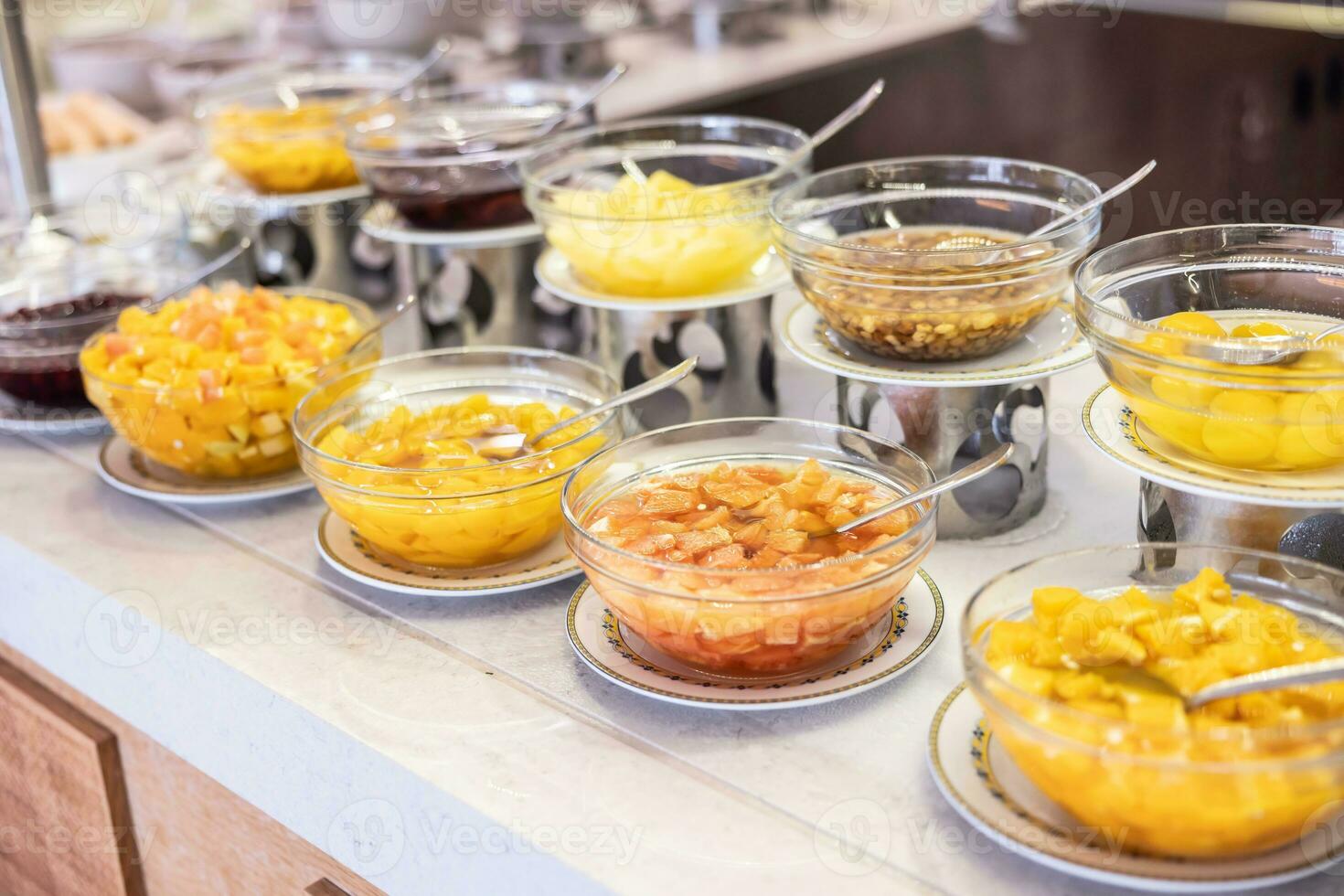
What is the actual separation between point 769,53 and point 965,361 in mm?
1923

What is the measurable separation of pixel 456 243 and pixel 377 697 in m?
0.68

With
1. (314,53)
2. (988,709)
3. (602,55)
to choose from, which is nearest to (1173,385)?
(988,709)

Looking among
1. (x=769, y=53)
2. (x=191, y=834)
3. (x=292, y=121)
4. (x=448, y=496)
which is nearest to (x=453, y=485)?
(x=448, y=496)

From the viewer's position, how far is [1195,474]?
36.1 inches


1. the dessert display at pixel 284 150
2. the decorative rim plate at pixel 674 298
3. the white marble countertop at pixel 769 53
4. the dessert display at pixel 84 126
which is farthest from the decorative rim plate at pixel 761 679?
the dessert display at pixel 84 126

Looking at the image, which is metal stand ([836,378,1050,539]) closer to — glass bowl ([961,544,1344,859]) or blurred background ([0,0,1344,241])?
glass bowl ([961,544,1344,859])

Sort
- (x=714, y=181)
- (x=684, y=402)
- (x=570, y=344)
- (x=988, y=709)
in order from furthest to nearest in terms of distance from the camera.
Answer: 1. (x=570, y=344)
2. (x=714, y=181)
3. (x=684, y=402)
4. (x=988, y=709)

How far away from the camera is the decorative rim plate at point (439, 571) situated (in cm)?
111

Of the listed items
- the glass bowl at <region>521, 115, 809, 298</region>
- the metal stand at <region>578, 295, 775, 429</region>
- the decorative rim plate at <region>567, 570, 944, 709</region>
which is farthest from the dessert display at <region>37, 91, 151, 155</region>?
the decorative rim plate at <region>567, 570, 944, 709</region>

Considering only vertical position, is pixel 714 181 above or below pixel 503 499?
above

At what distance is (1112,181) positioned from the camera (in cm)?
344

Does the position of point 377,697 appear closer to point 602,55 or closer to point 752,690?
point 752,690

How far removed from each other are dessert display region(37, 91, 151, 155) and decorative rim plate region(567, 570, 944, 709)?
5.61 ft

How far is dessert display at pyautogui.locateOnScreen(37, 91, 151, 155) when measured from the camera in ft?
7.73
